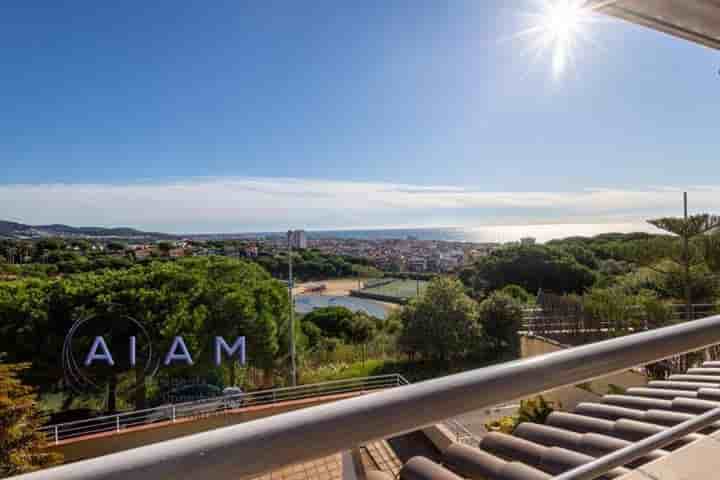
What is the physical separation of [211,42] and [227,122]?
306cm

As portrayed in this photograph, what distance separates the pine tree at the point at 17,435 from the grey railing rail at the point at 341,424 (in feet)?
15.1

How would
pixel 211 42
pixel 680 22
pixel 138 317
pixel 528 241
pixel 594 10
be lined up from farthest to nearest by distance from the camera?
pixel 528 241 → pixel 138 317 → pixel 211 42 → pixel 680 22 → pixel 594 10

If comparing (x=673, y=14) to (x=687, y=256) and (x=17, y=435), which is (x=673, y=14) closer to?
(x=17, y=435)

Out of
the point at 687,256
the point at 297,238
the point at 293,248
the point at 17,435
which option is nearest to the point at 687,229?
the point at 687,256

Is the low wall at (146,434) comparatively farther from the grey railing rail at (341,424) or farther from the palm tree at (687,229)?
the palm tree at (687,229)

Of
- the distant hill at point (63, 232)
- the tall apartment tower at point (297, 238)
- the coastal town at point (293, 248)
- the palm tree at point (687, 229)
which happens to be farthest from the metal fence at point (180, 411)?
the distant hill at point (63, 232)

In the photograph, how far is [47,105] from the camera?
8.85 meters

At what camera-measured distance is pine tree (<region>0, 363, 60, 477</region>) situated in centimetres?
372

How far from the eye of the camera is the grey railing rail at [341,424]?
23cm

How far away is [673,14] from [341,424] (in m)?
1.36

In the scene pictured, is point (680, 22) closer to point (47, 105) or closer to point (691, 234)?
point (691, 234)

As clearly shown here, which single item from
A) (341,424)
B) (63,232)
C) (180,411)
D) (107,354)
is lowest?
(180,411)

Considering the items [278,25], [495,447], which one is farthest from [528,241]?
[495,447]

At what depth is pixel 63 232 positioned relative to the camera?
36.9 ft
